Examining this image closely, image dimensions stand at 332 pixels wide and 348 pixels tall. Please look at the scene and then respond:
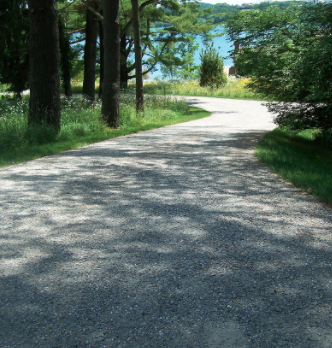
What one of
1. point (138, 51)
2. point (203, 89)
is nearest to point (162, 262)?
point (138, 51)

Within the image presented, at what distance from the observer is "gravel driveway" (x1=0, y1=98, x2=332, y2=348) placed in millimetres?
2805

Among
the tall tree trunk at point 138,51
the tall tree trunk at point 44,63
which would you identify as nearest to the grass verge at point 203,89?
the tall tree trunk at point 138,51

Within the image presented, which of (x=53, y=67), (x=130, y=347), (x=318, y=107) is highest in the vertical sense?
(x=53, y=67)

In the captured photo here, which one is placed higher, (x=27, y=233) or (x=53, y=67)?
(x=53, y=67)

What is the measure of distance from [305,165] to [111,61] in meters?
9.88

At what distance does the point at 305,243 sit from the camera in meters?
4.33

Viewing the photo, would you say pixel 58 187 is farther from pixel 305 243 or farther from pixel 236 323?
pixel 236 323

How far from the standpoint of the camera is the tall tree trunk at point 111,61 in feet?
51.0

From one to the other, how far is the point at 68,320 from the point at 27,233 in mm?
1836

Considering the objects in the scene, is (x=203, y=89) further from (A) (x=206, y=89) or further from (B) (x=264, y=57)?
(B) (x=264, y=57)

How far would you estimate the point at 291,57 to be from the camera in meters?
10.6

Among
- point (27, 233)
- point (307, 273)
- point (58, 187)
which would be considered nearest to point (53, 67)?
point (58, 187)

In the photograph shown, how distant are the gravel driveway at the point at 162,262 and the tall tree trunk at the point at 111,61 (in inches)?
360

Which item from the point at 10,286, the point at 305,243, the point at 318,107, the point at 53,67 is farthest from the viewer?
the point at 53,67
